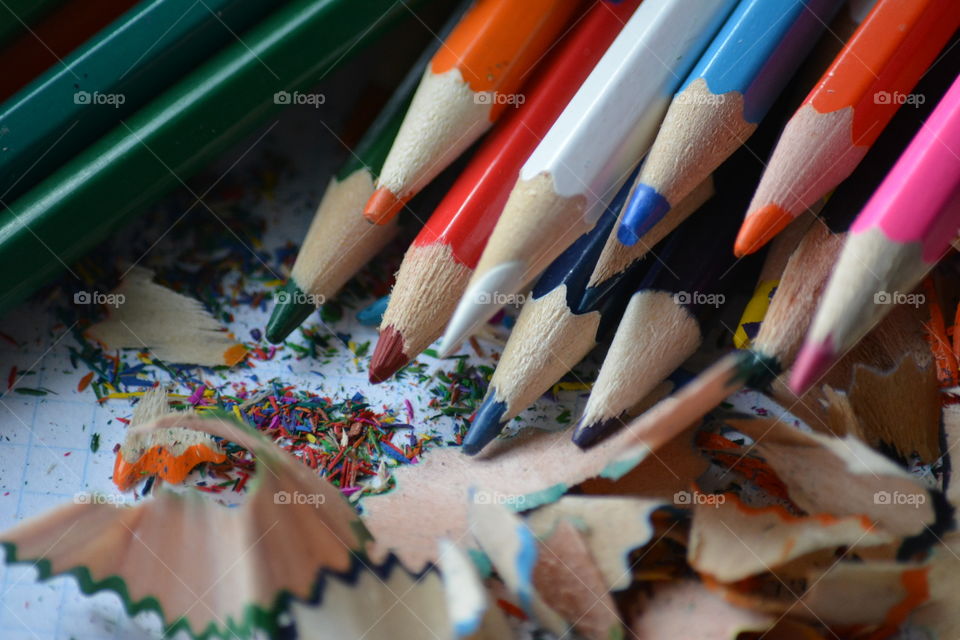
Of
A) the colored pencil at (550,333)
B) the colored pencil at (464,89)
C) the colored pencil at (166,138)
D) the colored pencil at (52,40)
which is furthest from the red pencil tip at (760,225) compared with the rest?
the colored pencil at (52,40)

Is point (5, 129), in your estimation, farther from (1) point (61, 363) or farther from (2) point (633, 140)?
(2) point (633, 140)

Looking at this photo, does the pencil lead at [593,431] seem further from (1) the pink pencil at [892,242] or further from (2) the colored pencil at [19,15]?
(2) the colored pencil at [19,15]

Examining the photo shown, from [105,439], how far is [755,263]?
1.71ft

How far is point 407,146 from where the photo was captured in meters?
0.75

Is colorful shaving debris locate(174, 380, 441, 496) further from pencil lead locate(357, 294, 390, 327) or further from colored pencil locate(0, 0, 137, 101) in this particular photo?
colored pencil locate(0, 0, 137, 101)

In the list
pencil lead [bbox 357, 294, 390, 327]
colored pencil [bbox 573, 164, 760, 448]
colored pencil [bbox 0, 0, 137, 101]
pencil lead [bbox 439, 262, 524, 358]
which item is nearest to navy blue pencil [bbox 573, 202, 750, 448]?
colored pencil [bbox 573, 164, 760, 448]

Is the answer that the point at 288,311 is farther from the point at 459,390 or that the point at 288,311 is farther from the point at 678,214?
the point at 678,214

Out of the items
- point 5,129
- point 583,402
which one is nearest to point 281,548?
point 583,402

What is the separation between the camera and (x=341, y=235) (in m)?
0.80

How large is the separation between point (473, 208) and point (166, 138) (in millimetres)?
249

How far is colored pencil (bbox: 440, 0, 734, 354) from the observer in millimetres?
674

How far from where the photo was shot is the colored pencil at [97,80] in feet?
2.57

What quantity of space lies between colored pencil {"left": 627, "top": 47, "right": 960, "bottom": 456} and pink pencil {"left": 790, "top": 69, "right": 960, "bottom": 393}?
0.05 metres

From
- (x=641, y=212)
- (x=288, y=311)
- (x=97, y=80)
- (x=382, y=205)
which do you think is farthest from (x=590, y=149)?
(x=97, y=80)
